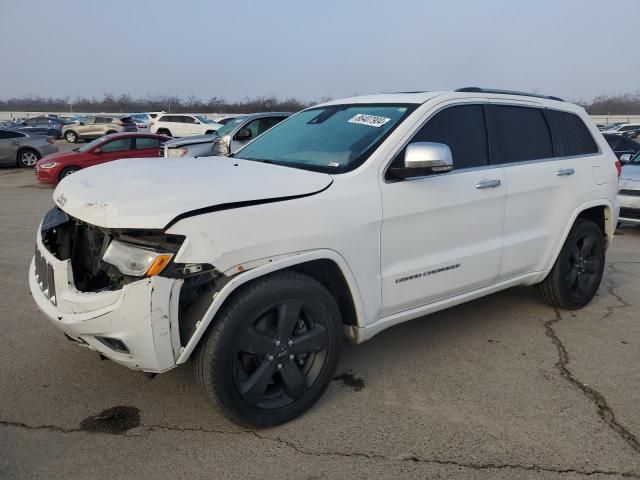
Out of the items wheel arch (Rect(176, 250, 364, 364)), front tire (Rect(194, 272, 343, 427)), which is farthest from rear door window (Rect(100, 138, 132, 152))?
front tire (Rect(194, 272, 343, 427))

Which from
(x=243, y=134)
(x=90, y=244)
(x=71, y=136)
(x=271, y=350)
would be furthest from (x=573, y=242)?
(x=71, y=136)

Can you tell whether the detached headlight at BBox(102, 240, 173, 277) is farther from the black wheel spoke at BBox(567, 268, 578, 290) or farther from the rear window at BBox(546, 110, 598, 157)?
the black wheel spoke at BBox(567, 268, 578, 290)

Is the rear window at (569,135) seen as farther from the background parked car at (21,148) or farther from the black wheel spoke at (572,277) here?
the background parked car at (21,148)

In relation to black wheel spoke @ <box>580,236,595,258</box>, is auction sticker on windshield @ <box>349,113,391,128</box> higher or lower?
higher

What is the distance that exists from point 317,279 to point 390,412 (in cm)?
87

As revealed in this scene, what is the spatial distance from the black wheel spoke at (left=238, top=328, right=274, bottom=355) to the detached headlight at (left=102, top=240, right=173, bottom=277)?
57 cm

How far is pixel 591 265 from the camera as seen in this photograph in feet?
16.0

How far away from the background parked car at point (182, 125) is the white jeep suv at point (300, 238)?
2777cm

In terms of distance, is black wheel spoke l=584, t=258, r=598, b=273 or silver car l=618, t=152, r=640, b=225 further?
silver car l=618, t=152, r=640, b=225

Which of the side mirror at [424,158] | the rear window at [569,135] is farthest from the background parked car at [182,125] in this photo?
A: the side mirror at [424,158]

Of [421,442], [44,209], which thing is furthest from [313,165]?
[44,209]

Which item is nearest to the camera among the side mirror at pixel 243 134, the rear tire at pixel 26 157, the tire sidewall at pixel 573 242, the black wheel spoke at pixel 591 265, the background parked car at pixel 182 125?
the tire sidewall at pixel 573 242

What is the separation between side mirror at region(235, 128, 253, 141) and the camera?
41.5ft

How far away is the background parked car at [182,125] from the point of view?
101 feet
